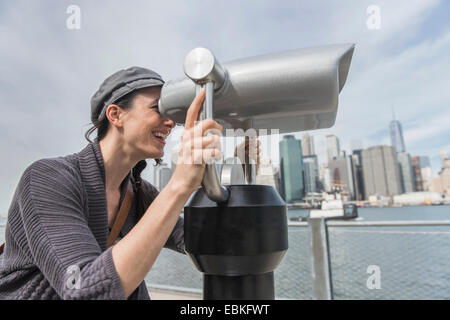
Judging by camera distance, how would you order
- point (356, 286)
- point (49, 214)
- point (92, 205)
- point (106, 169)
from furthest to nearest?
1. point (356, 286)
2. point (106, 169)
3. point (92, 205)
4. point (49, 214)

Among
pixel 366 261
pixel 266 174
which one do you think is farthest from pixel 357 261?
pixel 266 174

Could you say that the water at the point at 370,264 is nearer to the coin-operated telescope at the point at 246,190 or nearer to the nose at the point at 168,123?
the nose at the point at 168,123

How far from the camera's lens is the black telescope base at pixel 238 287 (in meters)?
0.43

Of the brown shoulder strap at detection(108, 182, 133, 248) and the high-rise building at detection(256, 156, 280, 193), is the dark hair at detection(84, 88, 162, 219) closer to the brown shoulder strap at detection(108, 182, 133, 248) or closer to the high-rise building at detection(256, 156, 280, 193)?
the brown shoulder strap at detection(108, 182, 133, 248)

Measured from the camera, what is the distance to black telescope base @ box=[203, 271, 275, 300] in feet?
1.42

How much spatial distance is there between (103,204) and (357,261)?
308cm

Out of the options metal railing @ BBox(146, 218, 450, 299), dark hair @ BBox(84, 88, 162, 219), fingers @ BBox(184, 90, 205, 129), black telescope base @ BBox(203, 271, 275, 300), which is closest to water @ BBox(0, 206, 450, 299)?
metal railing @ BBox(146, 218, 450, 299)

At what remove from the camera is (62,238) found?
0.51 m

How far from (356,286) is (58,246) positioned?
3519mm

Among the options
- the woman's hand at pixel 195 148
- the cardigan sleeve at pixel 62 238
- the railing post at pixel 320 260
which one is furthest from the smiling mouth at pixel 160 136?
the railing post at pixel 320 260

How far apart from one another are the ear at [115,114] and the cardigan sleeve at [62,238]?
0.72 ft
